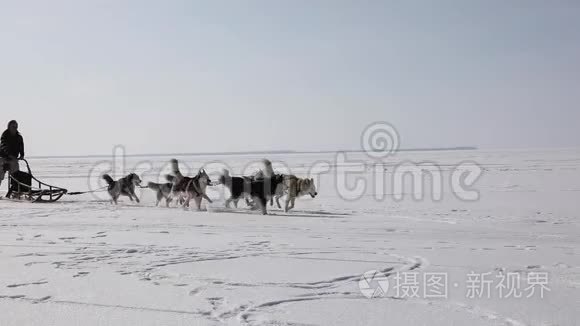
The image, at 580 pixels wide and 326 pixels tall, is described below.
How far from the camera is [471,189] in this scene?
15648 mm

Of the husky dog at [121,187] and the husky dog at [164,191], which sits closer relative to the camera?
the husky dog at [164,191]

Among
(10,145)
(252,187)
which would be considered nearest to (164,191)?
(252,187)

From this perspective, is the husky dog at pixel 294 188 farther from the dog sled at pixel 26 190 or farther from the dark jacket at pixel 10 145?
the dark jacket at pixel 10 145

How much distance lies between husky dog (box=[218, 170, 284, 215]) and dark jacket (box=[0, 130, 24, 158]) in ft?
20.1

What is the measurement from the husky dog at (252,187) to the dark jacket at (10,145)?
6.14m

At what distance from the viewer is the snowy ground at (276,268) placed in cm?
317

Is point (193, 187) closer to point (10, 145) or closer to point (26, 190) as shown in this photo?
point (26, 190)

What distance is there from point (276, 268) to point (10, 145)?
35.7 ft

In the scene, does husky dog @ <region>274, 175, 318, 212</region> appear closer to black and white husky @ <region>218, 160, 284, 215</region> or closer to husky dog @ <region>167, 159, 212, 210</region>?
black and white husky @ <region>218, 160, 284, 215</region>

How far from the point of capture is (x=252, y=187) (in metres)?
10.7

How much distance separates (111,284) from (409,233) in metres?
4.70

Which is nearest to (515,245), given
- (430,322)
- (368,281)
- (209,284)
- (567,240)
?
(567,240)

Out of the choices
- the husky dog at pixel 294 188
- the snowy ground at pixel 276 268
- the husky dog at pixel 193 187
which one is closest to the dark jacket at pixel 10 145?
the snowy ground at pixel 276 268

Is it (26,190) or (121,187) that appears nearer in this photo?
(121,187)
